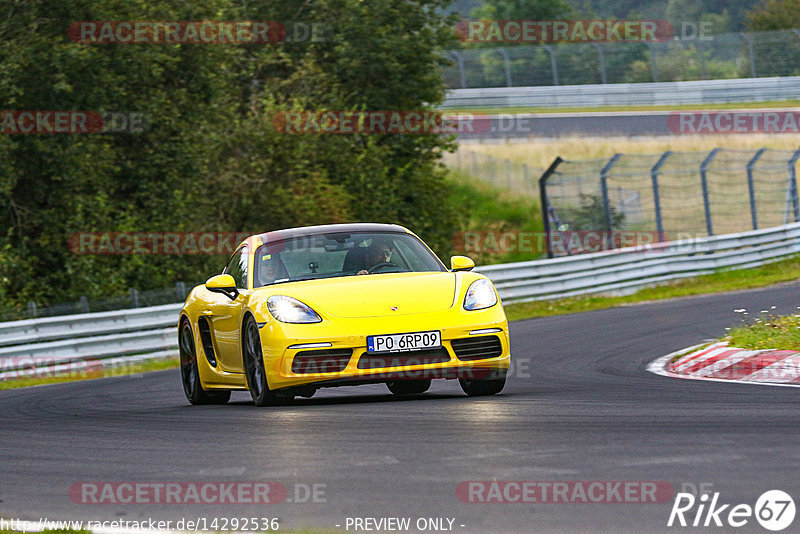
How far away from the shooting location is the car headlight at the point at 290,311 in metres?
9.41

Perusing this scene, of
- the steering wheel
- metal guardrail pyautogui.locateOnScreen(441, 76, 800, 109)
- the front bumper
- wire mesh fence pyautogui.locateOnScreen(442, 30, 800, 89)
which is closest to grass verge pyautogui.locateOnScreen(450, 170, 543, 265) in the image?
metal guardrail pyautogui.locateOnScreen(441, 76, 800, 109)

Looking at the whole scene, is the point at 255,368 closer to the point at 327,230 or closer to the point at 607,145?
the point at 327,230

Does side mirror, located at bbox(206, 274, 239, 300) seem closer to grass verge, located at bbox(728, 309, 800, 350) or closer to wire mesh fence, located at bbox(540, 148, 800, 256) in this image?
grass verge, located at bbox(728, 309, 800, 350)

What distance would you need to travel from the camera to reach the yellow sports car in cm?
929

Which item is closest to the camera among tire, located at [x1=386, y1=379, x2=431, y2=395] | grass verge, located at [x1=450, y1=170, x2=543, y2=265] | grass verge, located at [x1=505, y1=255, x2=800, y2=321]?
tire, located at [x1=386, y1=379, x2=431, y2=395]

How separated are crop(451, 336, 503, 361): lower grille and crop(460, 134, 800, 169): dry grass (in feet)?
111

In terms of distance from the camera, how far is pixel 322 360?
9328mm

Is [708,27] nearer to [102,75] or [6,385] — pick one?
[102,75]

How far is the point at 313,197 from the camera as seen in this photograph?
3075 centimetres

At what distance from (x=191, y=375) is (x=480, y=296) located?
3.07 m

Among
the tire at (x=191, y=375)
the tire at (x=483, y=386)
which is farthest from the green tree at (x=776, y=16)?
the tire at (x=483, y=386)

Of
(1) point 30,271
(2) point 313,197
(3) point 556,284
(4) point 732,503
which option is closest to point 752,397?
(4) point 732,503

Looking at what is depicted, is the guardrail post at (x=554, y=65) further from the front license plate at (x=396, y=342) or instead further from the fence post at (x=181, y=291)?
the front license plate at (x=396, y=342)

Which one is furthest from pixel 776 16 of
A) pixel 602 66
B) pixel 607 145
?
pixel 607 145
